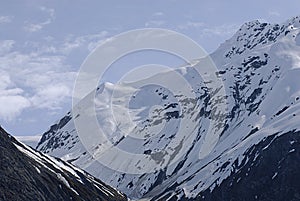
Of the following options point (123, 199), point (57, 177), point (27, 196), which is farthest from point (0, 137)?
point (123, 199)

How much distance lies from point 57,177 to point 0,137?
1615cm

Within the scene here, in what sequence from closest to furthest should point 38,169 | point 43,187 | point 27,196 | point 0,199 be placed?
point 0,199 < point 27,196 < point 43,187 < point 38,169

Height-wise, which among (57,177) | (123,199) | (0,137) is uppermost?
(0,137)

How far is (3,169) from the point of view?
119m

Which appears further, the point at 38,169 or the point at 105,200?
the point at 105,200

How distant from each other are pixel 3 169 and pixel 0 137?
17074mm

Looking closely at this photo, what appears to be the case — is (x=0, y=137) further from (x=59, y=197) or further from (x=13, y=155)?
(x=59, y=197)

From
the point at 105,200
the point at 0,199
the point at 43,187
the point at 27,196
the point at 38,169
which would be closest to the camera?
A: the point at 0,199

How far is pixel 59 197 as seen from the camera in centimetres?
12594

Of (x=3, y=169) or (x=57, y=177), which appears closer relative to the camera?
(x=3, y=169)

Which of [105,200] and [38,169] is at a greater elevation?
[38,169]

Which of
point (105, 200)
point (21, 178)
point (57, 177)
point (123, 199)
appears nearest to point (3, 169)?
point (21, 178)

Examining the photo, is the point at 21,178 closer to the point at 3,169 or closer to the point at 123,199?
the point at 3,169

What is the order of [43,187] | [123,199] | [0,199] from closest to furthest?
[0,199]
[43,187]
[123,199]
